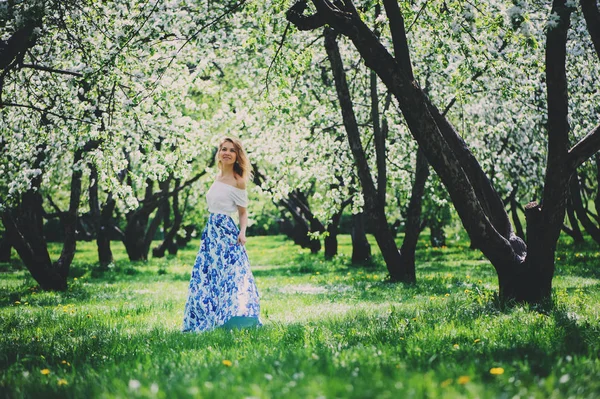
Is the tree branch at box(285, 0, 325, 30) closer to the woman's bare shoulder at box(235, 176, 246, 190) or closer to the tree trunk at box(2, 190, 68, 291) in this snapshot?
the woman's bare shoulder at box(235, 176, 246, 190)

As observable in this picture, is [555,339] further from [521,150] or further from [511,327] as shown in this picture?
[521,150]

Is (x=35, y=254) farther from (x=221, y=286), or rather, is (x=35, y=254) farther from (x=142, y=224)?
(x=142, y=224)

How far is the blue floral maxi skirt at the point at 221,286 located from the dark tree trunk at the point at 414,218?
21.9ft

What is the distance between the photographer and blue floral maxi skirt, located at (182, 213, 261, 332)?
275 inches

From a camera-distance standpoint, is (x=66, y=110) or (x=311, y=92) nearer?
(x=66, y=110)

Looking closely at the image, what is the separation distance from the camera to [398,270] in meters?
12.9

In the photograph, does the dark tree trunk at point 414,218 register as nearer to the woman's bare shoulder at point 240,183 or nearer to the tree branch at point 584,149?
the tree branch at point 584,149

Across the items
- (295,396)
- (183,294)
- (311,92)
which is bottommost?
(183,294)

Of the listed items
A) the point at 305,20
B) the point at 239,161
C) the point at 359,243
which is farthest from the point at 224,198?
the point at 359,243

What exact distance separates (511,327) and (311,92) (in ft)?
45.0

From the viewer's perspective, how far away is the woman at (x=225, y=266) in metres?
7.01

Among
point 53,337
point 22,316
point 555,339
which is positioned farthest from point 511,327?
point 22,316

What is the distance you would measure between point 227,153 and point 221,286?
6.04ft

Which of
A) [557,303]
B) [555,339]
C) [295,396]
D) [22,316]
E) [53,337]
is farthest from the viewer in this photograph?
[22,316]
